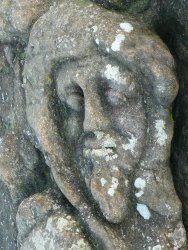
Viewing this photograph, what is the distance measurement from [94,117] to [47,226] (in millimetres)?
378

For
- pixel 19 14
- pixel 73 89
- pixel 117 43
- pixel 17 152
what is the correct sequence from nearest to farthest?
pixel 117 43, pixel 73 89, pixel 19 14, pixel 17 152

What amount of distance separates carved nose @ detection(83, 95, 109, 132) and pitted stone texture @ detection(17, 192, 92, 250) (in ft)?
0.98

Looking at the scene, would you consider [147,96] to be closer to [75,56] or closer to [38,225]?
[75,56]

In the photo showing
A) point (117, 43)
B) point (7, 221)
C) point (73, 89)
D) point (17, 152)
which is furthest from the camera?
point (7, 221)

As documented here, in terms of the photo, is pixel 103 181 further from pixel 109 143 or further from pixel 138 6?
pixel 138 6

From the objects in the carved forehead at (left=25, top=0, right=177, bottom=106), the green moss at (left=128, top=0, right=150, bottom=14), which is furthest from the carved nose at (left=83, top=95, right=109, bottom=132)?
the green moss at (left=128, top=0, right=150, bottom=14)

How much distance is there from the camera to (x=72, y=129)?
5.29 feet

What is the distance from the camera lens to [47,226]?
5.22 feet

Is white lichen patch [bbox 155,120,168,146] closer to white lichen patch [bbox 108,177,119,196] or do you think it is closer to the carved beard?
the carved beard

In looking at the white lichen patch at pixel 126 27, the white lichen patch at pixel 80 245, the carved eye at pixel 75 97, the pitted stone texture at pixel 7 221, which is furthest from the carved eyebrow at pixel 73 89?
the pitted stone texture at pixel 7 221

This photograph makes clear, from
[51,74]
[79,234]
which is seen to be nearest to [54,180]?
[79,234]

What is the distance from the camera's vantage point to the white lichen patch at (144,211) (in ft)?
4.96

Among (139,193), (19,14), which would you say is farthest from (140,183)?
(19,14)

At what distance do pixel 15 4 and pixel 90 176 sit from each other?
0.63 meters
